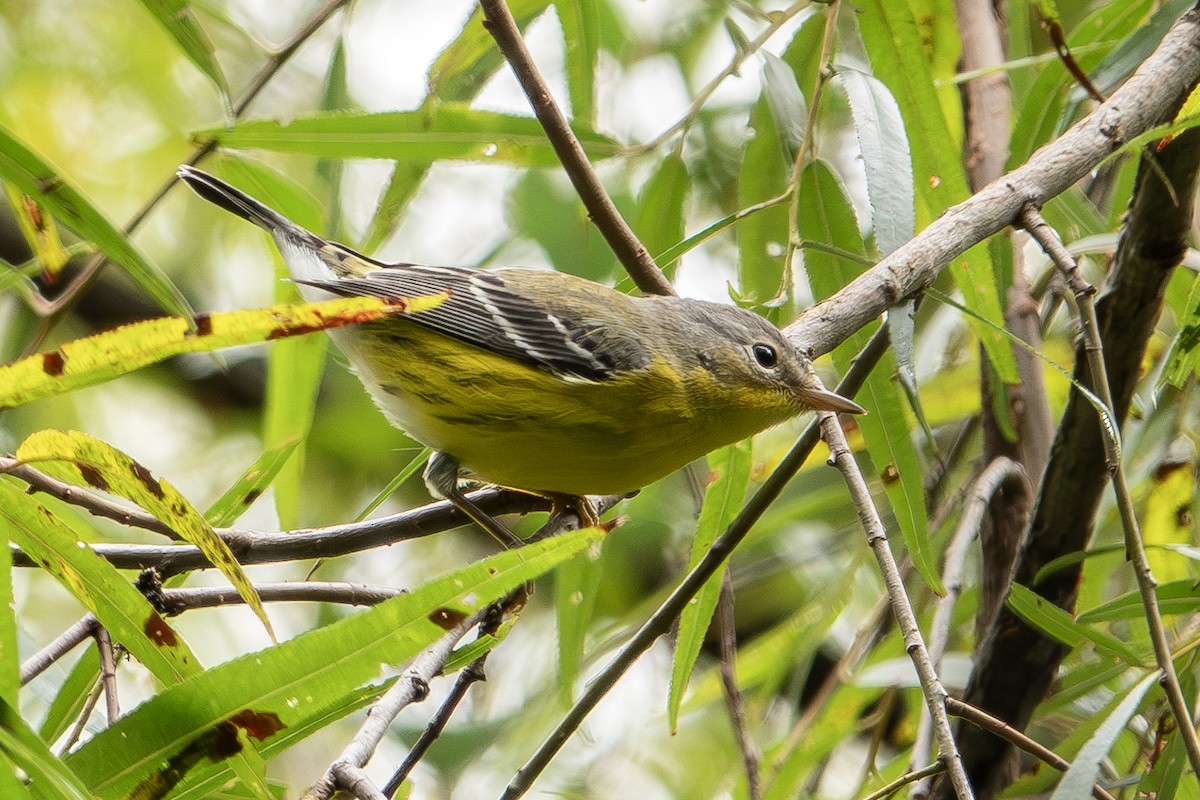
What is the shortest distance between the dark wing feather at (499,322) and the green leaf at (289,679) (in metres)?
1.59

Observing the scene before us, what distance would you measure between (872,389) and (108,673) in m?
1.68

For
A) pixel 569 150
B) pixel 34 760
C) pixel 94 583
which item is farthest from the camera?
pixel 569 150

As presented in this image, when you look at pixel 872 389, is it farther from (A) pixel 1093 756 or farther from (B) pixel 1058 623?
(A) pixel 1093 756

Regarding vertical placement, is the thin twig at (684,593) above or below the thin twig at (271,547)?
below

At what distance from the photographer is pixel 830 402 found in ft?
8.71

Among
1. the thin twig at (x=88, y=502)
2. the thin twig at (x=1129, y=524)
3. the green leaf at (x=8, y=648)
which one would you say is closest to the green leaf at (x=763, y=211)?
the thin twig at (x=1129, y=524)

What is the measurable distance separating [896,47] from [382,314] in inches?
66.5

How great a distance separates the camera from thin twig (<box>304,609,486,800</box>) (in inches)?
63.8

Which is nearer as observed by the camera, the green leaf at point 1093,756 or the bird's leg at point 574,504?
the green leaf at point 1093,756

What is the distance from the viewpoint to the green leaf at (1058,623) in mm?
2270

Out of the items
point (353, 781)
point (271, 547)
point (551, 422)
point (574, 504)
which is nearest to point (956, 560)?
point (574, 504)

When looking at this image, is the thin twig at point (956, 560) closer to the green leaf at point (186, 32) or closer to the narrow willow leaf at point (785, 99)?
the narrow willow leaf at point (785, 99)

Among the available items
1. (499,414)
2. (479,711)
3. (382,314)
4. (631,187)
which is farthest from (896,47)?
(479,711)

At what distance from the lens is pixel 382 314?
5.03ft
